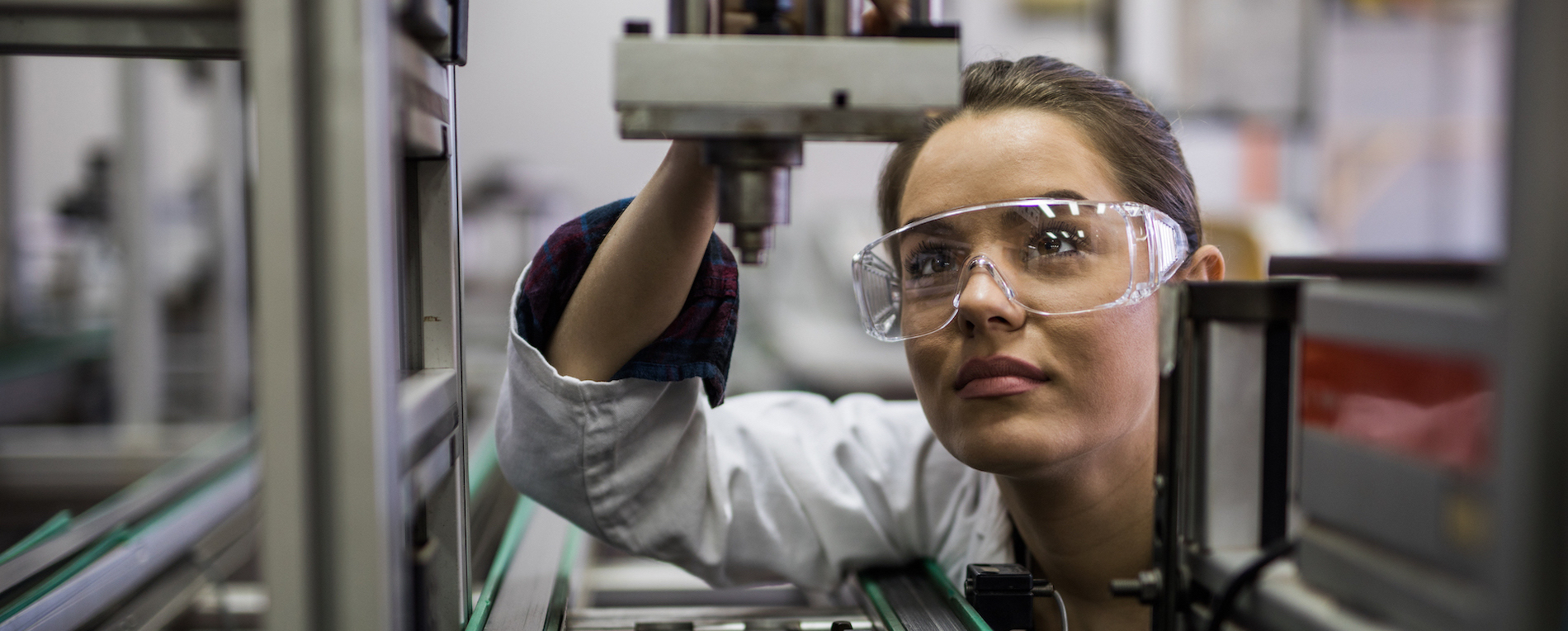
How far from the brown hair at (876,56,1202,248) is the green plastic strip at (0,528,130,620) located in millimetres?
1004

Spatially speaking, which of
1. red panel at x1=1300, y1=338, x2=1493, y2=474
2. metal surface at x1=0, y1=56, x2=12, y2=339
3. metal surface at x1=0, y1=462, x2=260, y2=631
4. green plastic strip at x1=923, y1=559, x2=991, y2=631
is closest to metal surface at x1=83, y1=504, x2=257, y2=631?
metal surface at x1=0, y1=462, x2=260, y2=631

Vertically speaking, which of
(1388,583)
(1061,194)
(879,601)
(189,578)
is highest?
(1061,194)

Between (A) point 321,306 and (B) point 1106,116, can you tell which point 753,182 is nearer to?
(A) point 321,306

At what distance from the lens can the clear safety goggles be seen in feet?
2.96

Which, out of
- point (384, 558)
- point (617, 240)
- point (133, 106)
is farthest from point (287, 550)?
point (133, 106)

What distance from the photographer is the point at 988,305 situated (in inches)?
34.8

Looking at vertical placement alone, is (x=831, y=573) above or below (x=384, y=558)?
below

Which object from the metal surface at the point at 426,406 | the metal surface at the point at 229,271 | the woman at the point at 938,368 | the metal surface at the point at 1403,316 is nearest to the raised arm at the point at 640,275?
the woman at the point at 938,368

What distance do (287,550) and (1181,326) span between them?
0.57 meters

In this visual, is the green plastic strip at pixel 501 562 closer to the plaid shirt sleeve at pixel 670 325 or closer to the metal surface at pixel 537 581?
the metal surface at pixel 537 581

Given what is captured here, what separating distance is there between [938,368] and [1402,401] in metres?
0.51

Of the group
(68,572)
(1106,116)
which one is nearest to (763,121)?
(1106,116)

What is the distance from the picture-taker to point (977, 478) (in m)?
1.21

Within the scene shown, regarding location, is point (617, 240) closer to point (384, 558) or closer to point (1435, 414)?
point (384, 558)
